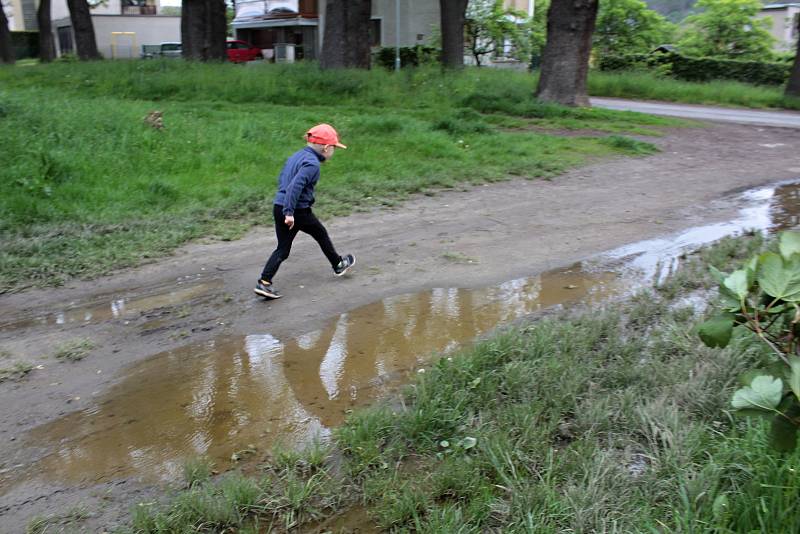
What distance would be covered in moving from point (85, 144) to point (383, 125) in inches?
208

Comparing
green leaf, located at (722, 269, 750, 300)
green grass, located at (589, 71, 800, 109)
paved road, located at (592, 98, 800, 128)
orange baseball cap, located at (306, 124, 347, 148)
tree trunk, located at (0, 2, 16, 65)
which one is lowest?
green leaf, located at (722, 269, 750, 300)

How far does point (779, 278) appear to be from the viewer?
260 centimetres

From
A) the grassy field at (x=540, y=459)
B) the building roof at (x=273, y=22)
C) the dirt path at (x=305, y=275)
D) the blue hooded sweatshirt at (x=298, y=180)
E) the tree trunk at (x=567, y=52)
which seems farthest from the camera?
the building roof at (x=273, y=22)

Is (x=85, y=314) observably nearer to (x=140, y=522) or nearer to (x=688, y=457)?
(x=140, y=522)

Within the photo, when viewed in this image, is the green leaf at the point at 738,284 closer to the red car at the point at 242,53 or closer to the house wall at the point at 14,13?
the red car at the point at 242,53

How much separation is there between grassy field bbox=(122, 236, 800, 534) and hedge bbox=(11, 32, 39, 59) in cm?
5415

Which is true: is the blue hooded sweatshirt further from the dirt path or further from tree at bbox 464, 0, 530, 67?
tree at bbox 464, 0, 530, 67

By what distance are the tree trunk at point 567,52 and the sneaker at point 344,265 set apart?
40.8 feet

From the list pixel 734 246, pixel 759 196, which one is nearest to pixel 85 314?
pixel 734 246

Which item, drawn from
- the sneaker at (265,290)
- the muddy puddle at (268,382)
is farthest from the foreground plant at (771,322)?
the sneaker at (265,290)

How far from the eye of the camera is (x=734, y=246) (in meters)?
7.46

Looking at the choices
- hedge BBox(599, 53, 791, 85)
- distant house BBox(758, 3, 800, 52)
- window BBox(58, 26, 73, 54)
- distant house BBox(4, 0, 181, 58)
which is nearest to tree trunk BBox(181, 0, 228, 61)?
hedge BBox(599, 53, 791, 85)

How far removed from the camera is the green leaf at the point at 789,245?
267 centimetres

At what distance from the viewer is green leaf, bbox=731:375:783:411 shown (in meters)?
2.56
